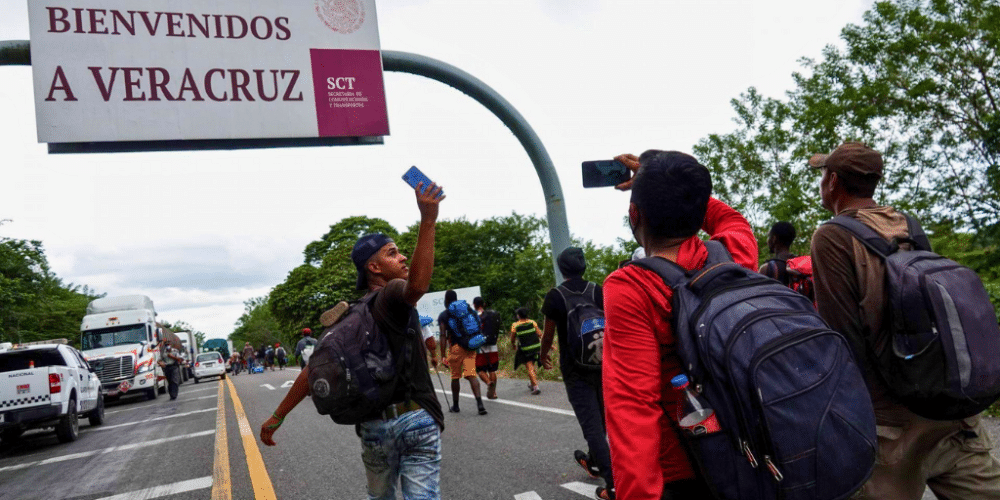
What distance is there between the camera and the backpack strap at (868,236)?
2133 mm

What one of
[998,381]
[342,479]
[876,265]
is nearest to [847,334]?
[876,265]

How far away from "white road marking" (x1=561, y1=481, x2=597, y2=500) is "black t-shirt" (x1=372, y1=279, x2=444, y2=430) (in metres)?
2.45

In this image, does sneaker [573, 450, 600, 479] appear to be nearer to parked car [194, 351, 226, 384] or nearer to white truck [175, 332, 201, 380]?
parked car [194, 351, 226, 384]

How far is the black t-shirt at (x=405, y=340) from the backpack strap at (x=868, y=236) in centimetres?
157

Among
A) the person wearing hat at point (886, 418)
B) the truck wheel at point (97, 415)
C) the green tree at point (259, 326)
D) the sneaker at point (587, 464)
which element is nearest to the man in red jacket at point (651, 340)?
the person wearing hat at point (886, 418)

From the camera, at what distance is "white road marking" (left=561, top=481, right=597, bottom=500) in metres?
4.94

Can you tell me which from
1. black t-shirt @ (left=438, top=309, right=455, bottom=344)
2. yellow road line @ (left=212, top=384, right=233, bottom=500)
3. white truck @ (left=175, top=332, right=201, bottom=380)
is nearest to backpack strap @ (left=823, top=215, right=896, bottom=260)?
yellow road line @ (left=212, top=384, right=233, bottom=500)

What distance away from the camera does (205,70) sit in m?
7.47

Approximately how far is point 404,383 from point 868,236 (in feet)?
5.76

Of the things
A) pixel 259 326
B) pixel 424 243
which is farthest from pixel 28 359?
pixel 259 326

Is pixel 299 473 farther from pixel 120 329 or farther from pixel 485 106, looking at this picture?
pixel 120 329

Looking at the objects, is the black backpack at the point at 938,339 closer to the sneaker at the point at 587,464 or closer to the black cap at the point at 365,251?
the black cap at the point at 365,251

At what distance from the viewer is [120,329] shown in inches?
923

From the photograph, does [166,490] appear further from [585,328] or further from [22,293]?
[22,293]
